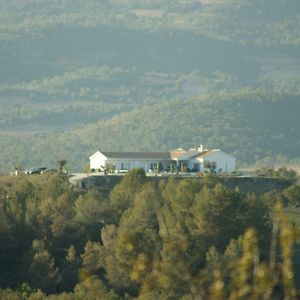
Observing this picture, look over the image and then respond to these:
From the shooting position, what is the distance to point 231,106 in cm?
19438

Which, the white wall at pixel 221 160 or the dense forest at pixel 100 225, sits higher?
the white wall at pixel 221 160

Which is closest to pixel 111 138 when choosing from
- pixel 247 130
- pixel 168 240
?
pixel 247 130

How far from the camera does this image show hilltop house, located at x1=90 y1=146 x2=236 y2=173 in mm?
77625

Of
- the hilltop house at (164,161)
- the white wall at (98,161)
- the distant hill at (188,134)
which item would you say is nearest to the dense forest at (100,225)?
the hilltop house at (164,161)

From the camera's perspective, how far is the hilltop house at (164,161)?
77.6 metres

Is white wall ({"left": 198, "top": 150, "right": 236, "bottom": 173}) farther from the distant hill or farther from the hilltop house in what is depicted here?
the distant hill

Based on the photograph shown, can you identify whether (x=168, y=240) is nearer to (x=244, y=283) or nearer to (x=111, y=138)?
(x=244, y=283)

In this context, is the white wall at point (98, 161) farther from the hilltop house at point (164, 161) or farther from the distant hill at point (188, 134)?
the distant hill at point (188, 134)

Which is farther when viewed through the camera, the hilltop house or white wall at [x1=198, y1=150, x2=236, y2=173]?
white wall at [x1=198, y1=150, x2=236, y2=173]

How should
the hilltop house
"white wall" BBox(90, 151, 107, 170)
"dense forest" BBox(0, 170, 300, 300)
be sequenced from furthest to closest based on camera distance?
"white wall" BBox(90, 151, 107, 170), the hilltop house, "dense forest" BBox(0, 170, 300, 300)

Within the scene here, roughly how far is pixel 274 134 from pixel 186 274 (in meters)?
176

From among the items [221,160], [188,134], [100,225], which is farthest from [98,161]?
[188,134]

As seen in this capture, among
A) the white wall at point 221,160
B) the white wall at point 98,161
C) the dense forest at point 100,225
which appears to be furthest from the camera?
the white wall at point 221,160

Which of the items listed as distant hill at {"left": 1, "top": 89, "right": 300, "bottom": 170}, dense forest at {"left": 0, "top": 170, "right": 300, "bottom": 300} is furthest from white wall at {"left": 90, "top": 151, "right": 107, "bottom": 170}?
distant hill at {"left": 1, "top": 89, "right": 300, "bottom": 170}
